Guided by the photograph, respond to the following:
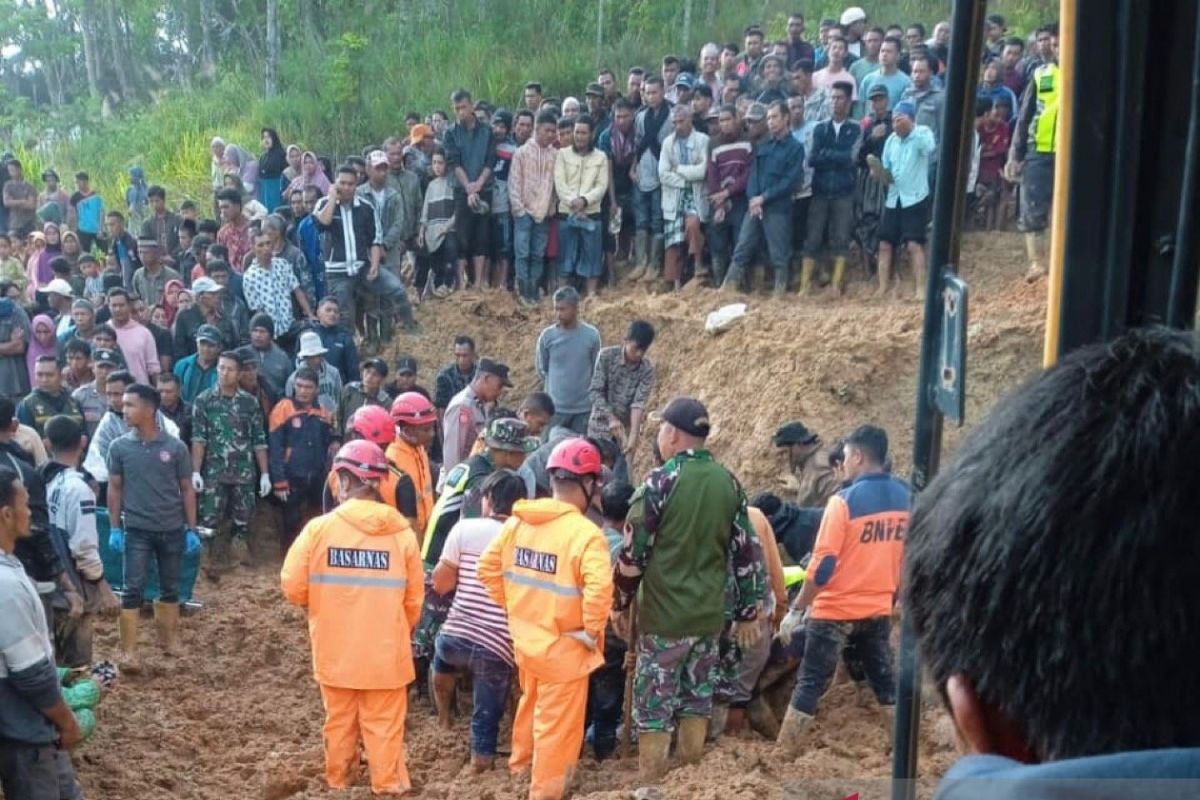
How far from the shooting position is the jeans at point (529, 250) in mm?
14469

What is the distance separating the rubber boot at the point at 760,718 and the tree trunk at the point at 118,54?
2444cm

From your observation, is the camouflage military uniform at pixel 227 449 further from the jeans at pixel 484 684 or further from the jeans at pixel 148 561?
the jeans at pixel 484 684

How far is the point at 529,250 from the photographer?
14.6 m

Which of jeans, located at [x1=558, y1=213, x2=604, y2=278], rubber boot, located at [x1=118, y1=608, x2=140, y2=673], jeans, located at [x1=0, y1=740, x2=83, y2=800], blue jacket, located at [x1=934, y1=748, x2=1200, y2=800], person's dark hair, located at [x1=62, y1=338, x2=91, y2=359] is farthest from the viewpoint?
jeans, located at [x1=558, y1=213, x2=604, y2=278]

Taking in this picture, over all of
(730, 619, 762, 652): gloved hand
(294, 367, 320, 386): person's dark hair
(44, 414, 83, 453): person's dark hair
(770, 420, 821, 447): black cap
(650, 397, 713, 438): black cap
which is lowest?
(730, 619, 762, 652): gloved hand

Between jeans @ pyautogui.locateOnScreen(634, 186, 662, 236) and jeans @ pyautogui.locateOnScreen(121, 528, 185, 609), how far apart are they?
6342 mm

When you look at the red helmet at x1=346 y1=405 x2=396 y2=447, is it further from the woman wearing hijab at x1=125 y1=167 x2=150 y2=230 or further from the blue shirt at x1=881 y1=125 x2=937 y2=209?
the woman wearing hijab at x1=125 y1=167 x2=150 y2=230

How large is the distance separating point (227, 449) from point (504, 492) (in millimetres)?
A: 4650

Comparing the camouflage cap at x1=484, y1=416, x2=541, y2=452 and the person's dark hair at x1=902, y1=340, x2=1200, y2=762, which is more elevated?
the person's dark hair at x1=902, y1=340, x2=1200, y2=762

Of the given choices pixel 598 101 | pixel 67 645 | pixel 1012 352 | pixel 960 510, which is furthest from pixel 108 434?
pixel 960 510

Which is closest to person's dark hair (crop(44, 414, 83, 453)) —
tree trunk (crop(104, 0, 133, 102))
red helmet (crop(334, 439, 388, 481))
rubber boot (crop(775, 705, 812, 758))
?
red helmet (crop(334, 439, 388, 481))

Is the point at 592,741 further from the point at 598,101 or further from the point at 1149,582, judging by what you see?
the point at 598,101

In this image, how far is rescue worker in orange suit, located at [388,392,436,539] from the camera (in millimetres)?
9625

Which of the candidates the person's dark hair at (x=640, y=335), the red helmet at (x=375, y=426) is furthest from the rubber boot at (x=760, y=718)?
the person's dark hair at (x=640, y=335)
